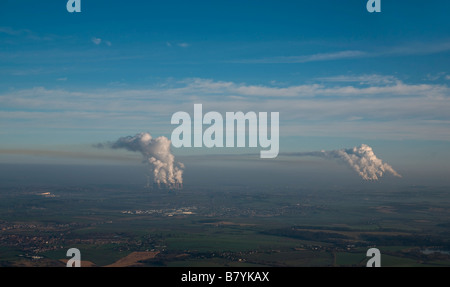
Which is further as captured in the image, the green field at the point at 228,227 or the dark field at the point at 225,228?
the green field at the point at 228,227

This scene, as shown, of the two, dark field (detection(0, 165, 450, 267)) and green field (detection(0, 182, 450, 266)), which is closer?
dark field (detection(0, 165, 450, 267))

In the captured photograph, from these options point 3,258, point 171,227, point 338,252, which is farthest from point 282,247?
point 3,258

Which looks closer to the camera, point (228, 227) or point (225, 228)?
point (225, 228)
